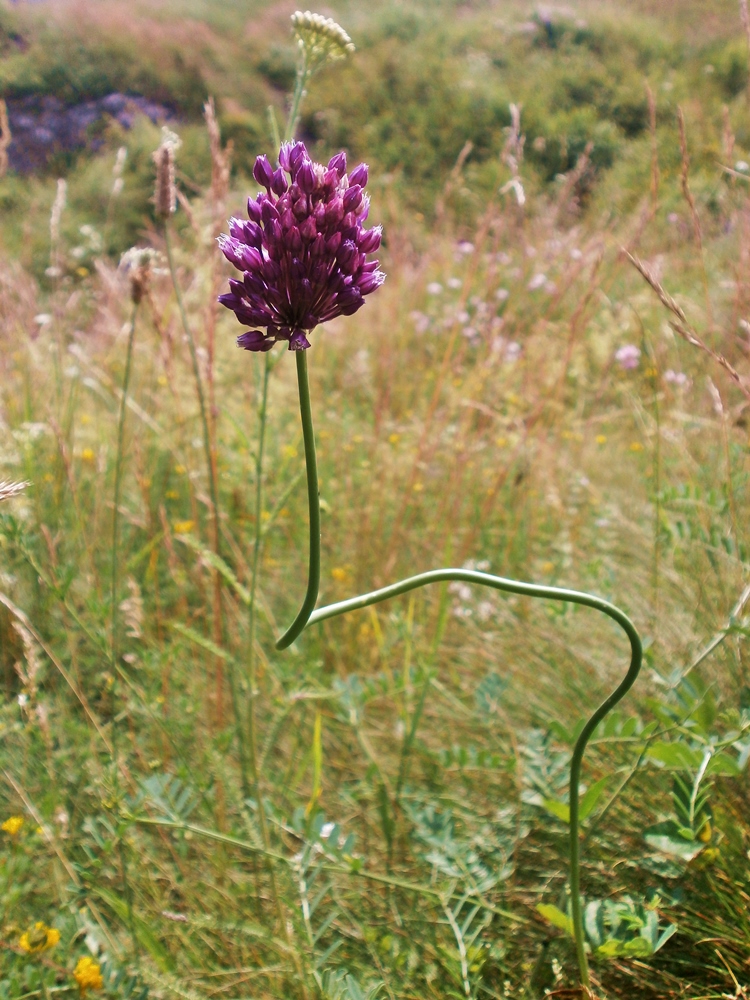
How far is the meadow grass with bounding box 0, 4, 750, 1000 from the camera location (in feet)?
3.45

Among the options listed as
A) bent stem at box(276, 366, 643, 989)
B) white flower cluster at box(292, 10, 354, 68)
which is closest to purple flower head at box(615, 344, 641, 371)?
white flower cluster at box(292, 10, 354, 68)

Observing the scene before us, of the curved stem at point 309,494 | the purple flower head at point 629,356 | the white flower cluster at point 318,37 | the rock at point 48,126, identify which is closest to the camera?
the curved stem at point 309,494

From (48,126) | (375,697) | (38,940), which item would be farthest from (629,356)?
(48,126)

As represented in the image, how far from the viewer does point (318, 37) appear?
1.05 m

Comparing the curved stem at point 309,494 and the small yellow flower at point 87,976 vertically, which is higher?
the curved stem at point 309,494

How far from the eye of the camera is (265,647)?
1892mm

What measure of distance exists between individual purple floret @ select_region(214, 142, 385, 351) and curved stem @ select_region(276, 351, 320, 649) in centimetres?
5

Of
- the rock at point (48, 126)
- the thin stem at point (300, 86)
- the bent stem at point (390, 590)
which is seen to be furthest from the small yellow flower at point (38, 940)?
the rock at point (48, 126)

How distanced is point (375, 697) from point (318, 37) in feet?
3.34

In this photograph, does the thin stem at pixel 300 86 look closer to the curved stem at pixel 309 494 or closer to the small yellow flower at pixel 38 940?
the curved stem at pixel 309 494

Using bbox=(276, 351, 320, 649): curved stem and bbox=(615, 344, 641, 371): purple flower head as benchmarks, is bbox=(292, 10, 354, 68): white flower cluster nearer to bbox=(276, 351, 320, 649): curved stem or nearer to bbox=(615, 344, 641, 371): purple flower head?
bbox=(276, 351, 320, 649): curved stem

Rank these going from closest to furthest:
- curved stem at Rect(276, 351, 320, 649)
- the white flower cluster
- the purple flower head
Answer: curved stem at Rect(276, 351, 320, 649), the white flower cluster, the purple flower head

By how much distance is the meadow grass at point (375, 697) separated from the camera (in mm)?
1051

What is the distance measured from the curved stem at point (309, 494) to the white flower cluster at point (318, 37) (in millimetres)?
708
